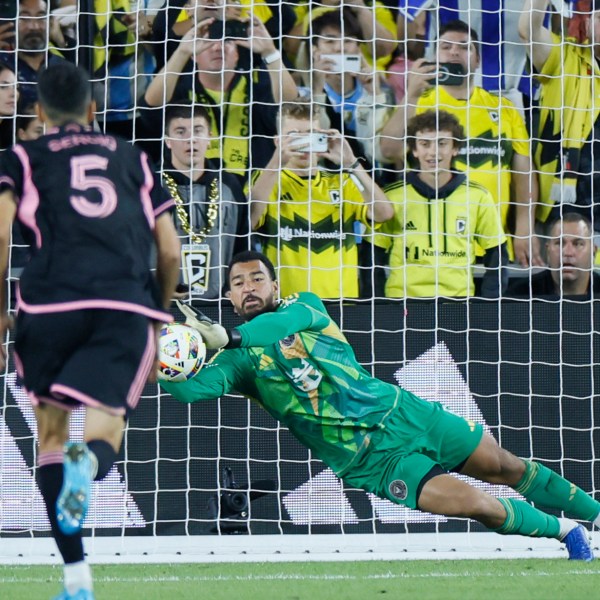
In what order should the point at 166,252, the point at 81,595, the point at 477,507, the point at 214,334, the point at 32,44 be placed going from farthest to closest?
the point at 32,44 → the point at 477,507 → the point at 214,334 → the point at 166,252 → the point at 81,595

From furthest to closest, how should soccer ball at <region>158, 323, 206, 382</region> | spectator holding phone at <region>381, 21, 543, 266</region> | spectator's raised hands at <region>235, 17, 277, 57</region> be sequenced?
spectator holding phone at <region>381, 21, 543, 266</region>
spectator's raised hands at <region>235, 17, 277, 57</region>
soccer ball at <region>158, 323, 206, 382</region>

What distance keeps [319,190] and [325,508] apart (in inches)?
76.9

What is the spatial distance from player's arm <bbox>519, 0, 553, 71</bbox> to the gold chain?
2224mm

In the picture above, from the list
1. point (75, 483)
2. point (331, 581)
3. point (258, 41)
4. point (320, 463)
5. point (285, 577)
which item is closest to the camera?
point (75, 483)

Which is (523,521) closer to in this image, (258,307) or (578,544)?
(578,544)

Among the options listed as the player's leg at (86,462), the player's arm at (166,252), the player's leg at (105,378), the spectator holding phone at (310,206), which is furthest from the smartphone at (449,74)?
the player's leg at (86,462)

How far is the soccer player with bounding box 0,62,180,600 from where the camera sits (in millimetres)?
4020

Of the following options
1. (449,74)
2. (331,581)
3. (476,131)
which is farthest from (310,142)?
(331,581)

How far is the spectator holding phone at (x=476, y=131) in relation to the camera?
8.26 meters

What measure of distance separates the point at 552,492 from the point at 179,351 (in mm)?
1995

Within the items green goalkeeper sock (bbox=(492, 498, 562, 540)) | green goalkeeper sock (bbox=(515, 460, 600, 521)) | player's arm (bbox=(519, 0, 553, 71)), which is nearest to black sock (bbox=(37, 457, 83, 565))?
green goalkeeper sock (bbox=(492, 498, 562, 540))

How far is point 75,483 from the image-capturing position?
3.82m

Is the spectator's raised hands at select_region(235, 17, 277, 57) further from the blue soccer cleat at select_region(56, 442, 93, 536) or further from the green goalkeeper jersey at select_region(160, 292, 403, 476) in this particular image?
the blue soccer cleat at select_region(56, 442, 93, 536)

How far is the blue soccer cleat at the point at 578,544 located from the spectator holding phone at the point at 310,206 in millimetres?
2188
